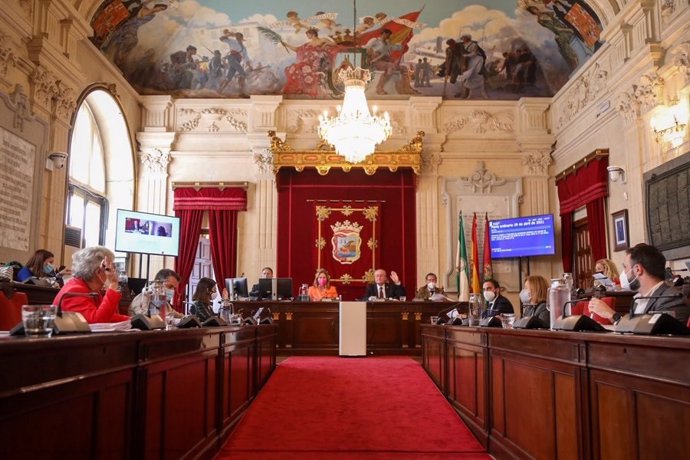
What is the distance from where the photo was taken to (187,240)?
11.6 m

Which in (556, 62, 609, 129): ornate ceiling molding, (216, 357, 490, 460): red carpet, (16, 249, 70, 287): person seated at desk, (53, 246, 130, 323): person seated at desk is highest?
(556, 62, 609, 129): ornate ceiling molding

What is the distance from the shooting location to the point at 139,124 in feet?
39.1

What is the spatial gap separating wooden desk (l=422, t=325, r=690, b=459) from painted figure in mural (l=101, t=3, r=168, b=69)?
8680 mm

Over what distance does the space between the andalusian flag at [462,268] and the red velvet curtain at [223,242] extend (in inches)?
165

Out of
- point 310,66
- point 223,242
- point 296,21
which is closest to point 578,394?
point 223,242

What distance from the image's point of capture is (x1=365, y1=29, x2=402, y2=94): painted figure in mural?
11.7m

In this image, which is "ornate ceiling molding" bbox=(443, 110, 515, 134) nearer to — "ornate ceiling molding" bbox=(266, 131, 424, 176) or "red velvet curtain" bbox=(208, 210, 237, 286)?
"ornate ceiling molding" bbox=(266, 131, 424, 176)

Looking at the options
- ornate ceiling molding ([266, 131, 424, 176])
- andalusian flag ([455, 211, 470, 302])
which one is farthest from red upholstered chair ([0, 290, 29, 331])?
andalusian flag ([455, 211, 470, 302])

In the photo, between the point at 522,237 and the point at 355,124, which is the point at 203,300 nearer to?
the point at 355,124

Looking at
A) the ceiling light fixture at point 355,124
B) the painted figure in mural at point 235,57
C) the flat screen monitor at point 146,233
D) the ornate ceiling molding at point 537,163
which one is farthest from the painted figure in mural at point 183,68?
the ornate ceiling molding at point 537,163

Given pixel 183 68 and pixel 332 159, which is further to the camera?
pixel 183 68

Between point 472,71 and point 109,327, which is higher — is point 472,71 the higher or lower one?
the higher one

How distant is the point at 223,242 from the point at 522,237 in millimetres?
5540

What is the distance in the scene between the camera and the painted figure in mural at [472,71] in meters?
11.6
